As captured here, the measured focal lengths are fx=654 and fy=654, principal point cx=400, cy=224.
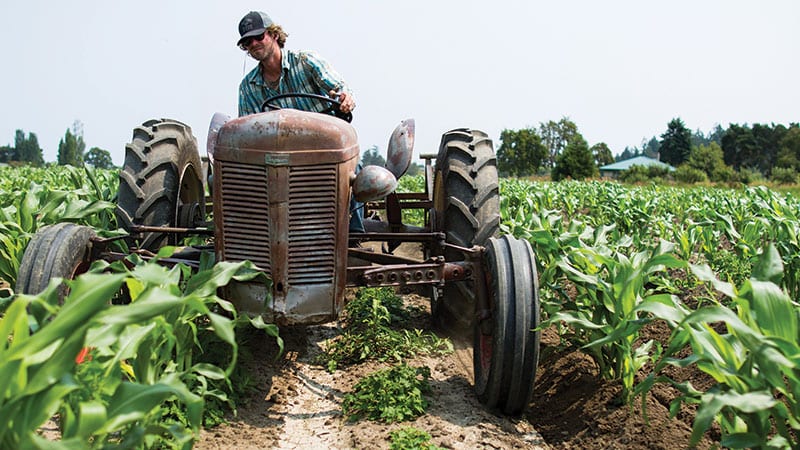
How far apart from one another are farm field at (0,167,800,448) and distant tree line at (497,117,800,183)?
156ft

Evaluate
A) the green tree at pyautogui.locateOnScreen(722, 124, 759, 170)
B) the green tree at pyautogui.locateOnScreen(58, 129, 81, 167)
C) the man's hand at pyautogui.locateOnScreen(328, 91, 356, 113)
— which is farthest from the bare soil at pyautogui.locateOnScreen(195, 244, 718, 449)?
the green tree at pyautogui.locateOnScreen(58, 129, 81, 167)

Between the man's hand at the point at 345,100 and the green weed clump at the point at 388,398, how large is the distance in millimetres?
1699

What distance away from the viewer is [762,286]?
87.2 inches

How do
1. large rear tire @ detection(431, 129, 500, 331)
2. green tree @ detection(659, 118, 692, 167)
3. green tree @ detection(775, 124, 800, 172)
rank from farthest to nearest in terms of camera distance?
green tree @ detection(659, 118, 692, 167)
green tree @ detection(775, 124, 800, 172)
large rear tire @ detection(431, 129, 500, 331)

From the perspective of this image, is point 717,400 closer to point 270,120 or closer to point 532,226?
point 270,120

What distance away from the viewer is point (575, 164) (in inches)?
2482

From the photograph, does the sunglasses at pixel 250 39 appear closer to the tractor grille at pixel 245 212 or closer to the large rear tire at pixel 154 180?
the large rear tire at pixel 154 180

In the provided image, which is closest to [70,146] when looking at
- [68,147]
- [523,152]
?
[68,147]

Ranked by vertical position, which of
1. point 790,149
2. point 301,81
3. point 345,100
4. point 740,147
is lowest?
point 345,100

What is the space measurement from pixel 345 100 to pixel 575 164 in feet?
202

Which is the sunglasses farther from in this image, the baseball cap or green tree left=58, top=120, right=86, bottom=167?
green tree left=58, top=120, right=86, bottom=167

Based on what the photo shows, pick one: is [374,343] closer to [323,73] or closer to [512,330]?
[512,330]

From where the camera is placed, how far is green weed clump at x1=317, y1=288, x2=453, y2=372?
171 inches

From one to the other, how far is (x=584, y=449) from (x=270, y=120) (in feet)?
7.20
